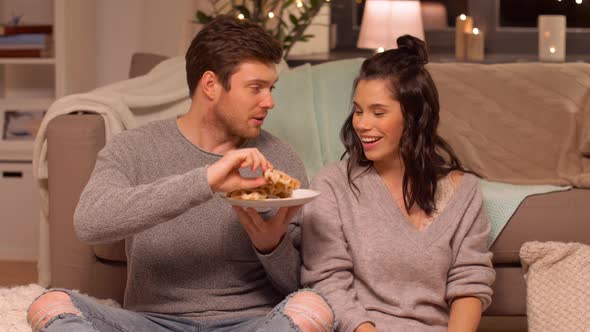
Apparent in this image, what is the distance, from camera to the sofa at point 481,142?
2520mm

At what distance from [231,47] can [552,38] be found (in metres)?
2.34

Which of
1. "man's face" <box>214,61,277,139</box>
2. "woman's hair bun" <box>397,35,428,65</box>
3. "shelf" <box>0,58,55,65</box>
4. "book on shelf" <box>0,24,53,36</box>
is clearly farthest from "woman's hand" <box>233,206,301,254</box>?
"book on shelf" <box>0,24,53,36</box>

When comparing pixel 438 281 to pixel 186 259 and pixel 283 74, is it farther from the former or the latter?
pixel 283 74

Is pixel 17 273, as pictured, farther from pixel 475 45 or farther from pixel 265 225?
pixel 475 45

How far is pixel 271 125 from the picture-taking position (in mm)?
2758

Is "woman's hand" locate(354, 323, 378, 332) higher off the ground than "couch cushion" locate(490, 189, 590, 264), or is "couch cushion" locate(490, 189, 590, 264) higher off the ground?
"couch cushion" locate(490, 189, 590, 264)

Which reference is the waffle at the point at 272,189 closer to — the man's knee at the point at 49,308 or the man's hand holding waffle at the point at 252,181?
the man's hand holding waffle at the point at 252,181

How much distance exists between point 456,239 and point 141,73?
180 cm

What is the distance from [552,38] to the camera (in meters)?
4.01

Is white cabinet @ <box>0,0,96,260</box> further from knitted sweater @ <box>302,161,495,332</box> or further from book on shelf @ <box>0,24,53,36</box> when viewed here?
knitted sweater @ <box>302,161,495,332</box>

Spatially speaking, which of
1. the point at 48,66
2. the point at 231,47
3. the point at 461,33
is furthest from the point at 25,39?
the point at 231,47

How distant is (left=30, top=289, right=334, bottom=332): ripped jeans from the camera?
1.69 meters

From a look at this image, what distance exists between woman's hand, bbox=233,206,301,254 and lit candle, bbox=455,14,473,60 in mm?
2397

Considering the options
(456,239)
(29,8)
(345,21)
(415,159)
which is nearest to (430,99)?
(415,159)
